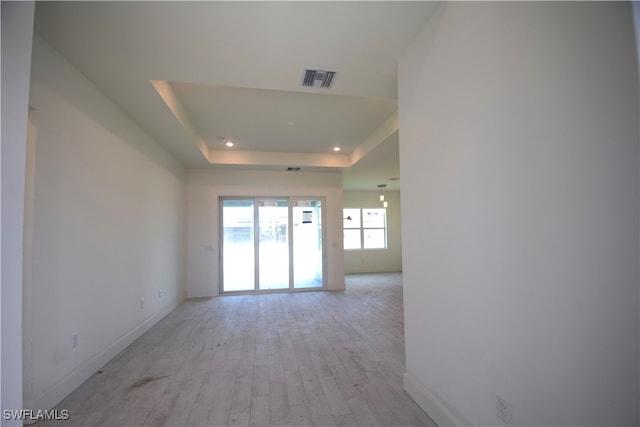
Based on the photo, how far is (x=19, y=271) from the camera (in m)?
1.11

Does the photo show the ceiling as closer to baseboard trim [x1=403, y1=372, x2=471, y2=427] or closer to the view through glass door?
the view through glass door

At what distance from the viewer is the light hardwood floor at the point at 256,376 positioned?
6.19 feet

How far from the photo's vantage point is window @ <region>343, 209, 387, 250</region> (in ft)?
28.6

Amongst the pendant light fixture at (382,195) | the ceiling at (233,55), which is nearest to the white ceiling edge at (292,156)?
the ceiling at (233,55)

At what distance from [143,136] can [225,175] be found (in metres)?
2.20

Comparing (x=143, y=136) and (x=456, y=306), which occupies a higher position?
(x=143, y=136)

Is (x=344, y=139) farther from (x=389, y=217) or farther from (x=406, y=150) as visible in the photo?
(x=389, y=217)

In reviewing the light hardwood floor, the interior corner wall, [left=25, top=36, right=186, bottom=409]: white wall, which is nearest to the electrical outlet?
the light hardwood floor

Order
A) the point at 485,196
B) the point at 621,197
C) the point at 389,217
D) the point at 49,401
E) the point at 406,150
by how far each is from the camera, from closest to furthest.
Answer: the point at 621,197
the point at 485,196
the point at 49,401
the point at 406,150
the point at 389,217

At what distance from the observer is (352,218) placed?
8.75 m

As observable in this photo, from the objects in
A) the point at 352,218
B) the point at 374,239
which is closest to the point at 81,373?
the point at 352,218

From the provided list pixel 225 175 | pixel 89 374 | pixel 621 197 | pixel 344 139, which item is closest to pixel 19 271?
pixel 89 374

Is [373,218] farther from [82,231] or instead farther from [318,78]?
[82,231]

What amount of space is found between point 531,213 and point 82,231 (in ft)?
10.5
